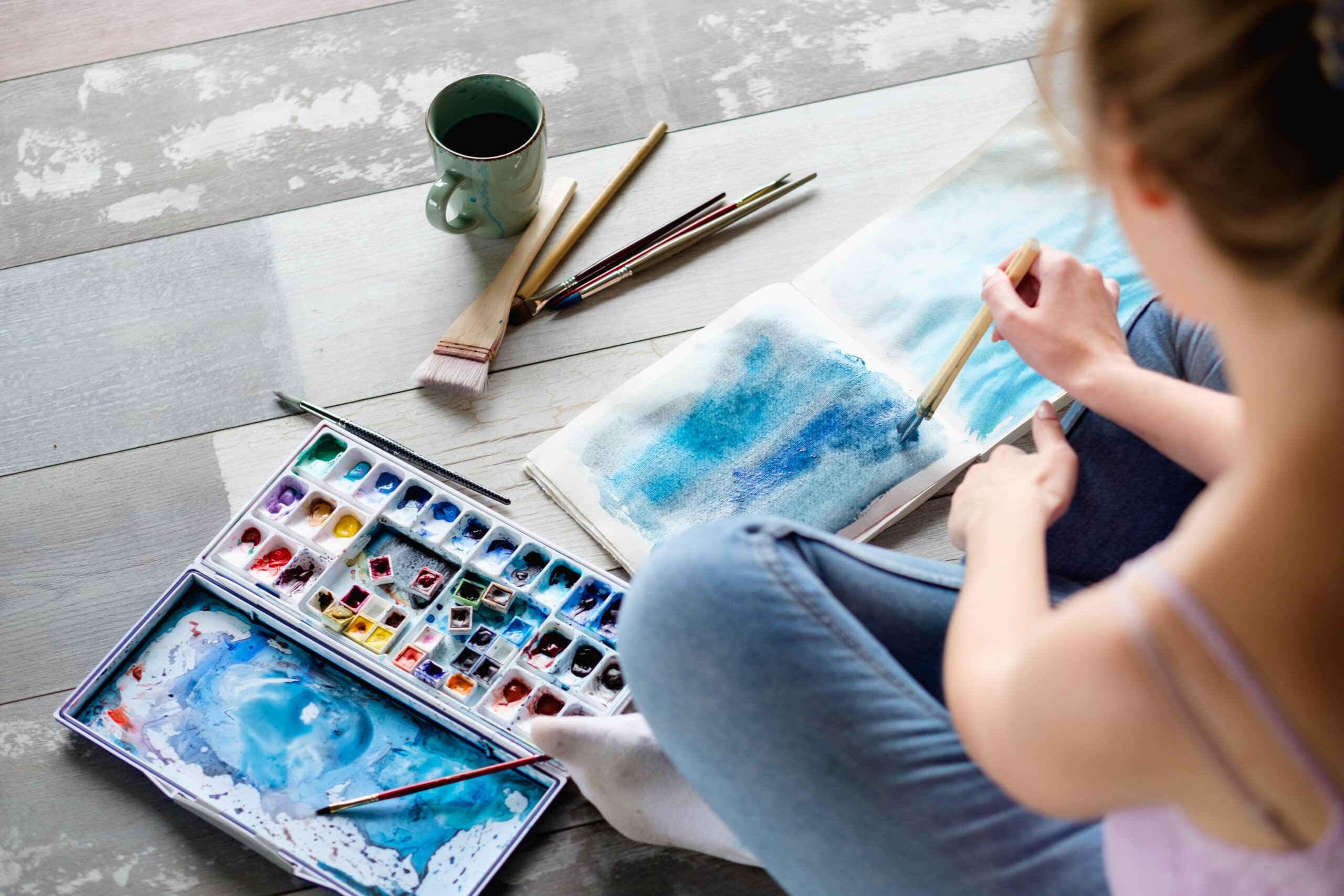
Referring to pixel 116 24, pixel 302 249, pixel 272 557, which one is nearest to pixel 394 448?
pixel 272 557

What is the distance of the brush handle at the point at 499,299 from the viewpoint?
981 millimetres

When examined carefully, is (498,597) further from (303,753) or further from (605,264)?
(605,264)

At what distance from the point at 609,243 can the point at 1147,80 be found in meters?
0.73

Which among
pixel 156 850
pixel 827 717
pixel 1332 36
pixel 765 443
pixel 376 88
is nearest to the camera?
pixel 1332 36

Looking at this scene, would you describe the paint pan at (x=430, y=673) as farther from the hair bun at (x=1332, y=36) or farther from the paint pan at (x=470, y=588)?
the hair bun at (x=1332, y=36)

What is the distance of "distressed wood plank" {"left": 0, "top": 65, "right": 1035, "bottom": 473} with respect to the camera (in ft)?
3.26

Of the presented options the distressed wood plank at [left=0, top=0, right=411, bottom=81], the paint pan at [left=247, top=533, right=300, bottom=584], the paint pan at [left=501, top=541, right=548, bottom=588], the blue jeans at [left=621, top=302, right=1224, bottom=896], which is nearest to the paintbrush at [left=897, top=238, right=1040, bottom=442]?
the blue jeans at [left=621, top=302, right=1224, bottom=896]

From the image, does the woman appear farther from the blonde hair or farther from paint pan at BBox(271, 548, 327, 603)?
paint pan at BBox(271, 548, 327, 603)

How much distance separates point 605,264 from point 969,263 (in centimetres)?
35

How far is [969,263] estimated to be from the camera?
3.35ft

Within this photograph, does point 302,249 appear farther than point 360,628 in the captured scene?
Yes

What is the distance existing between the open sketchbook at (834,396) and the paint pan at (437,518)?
0.09m

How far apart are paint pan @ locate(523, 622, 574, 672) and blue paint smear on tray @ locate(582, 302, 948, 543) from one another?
12cm

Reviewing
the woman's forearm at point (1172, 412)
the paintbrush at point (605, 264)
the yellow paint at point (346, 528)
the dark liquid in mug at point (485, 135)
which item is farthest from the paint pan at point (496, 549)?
the woman's forearm at point (1172, 412)
